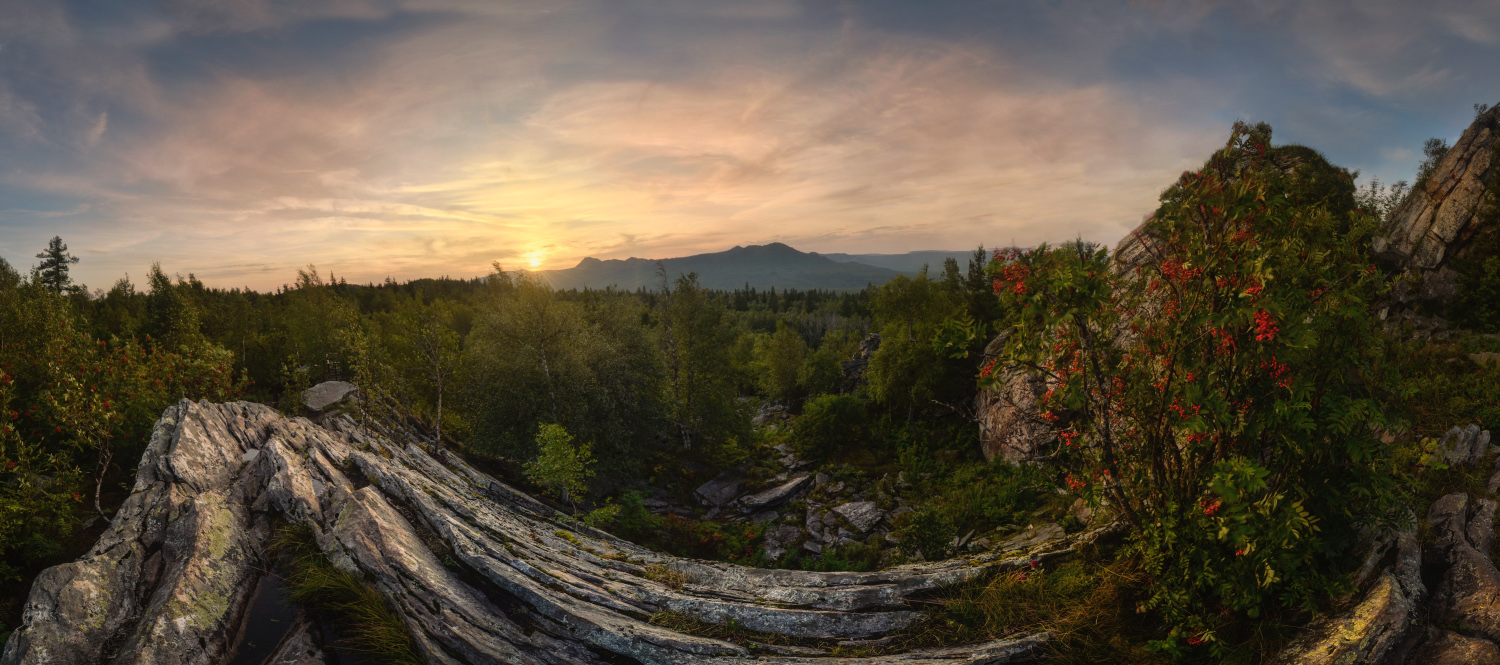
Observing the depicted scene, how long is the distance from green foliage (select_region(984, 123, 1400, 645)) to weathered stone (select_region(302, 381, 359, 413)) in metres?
23.6

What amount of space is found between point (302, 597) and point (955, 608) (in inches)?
463

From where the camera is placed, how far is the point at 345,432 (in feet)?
55.2

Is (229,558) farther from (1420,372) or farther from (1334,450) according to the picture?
(1420,372)

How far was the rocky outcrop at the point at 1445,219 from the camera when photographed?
19734mm

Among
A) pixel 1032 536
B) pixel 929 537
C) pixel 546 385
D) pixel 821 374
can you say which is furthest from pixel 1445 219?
pixel 546 385

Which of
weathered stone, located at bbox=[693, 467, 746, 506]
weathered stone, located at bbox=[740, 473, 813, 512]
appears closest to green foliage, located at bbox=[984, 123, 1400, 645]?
weathered stone, located at bbox=[740, 473, 813, 512]

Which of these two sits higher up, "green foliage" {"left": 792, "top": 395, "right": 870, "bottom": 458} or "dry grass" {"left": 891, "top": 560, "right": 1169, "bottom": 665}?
"dry grass" {"left": 891, "top": 560, "right": 1169, "bottom": 665}

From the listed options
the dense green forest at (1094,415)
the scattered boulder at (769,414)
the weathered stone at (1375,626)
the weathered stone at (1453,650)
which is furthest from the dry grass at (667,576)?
the scattered boulder at (769,414)

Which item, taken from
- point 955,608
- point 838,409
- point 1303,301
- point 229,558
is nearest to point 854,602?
point 955,608

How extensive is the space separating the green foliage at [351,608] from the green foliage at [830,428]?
25.4 metres

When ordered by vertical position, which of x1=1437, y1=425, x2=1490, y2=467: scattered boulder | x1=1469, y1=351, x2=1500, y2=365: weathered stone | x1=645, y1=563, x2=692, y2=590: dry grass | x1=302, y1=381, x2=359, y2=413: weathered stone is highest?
x1=1469, y1=351, x2=1500, y2=365: weathered stone

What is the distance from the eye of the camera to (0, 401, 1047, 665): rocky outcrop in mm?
7801

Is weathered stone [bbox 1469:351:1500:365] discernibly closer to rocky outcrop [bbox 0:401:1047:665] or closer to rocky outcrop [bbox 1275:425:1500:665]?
rocky outcrop [bbox 1275:425:1500:665]

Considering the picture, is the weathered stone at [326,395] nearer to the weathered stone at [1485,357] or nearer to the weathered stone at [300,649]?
the weathered stone at [300,649]
